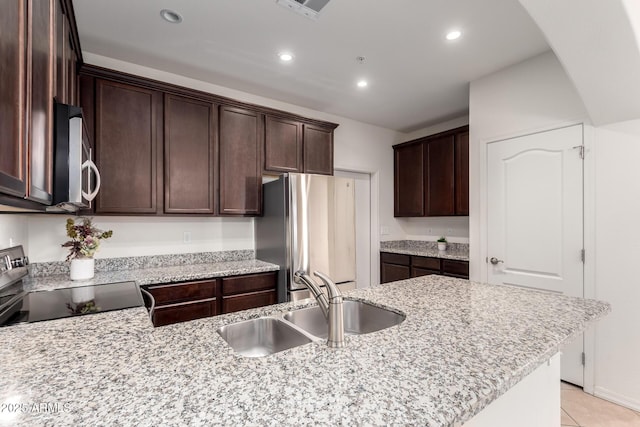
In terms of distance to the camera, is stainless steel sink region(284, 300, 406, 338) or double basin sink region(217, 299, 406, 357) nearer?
double basin sink region(217, 299, 406, 357)

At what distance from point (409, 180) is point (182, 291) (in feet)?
10.5

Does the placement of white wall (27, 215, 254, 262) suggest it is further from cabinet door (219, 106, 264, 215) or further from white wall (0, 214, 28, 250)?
cabinet door (219, 106, 264, 215)

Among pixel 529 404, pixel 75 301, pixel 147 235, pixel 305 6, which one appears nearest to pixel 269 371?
pixel 529 404

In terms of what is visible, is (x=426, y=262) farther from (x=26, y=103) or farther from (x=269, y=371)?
(x=26, y=103)

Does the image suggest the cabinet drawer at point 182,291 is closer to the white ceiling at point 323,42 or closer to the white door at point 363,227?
the white ceiling at point 323,42

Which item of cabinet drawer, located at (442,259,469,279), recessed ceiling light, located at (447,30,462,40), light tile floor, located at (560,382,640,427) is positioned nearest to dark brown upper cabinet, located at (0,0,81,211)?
recessed ceiling light, located at (447,30,462,40)

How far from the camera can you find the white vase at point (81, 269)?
7.04 ft

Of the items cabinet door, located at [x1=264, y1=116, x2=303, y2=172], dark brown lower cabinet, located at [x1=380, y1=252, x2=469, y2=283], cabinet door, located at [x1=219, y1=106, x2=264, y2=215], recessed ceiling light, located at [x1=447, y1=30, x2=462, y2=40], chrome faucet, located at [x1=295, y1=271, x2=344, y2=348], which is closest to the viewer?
chrome faucet, located at [x1=295, y1=271, x2=344, y2=348]

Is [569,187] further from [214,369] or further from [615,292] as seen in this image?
[214,369]

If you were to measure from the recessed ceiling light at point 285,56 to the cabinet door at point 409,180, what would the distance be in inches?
88.5

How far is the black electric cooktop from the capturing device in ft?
4.32

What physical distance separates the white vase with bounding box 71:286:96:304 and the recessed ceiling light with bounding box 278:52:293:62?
2.18 m

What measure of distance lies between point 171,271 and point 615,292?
3357 millimetres

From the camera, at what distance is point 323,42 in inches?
92.2
